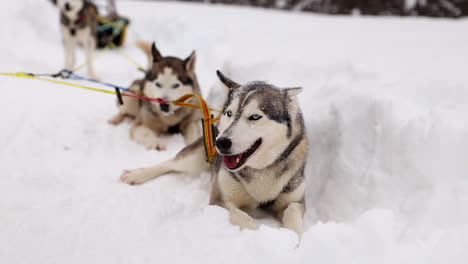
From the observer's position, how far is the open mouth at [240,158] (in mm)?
1848

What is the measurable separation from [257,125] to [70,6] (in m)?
4.30

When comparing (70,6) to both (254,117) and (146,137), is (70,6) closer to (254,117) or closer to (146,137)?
(146,137)

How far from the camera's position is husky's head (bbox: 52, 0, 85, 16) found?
5.09 meters

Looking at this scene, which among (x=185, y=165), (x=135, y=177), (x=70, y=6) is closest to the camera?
(x=135, y=177)

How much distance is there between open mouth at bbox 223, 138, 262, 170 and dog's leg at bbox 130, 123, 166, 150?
1.57 meters

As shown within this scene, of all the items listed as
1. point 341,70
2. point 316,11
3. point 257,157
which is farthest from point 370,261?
point 316,11

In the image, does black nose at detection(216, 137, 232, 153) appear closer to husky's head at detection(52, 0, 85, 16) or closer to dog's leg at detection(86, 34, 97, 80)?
dog's leg at detection(86, 34, 97, 80)

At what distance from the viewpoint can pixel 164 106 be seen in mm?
3281

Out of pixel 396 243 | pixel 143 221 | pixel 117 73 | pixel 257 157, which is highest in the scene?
pixel 257 157

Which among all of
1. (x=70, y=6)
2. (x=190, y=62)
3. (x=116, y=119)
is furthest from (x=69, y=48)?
(x=190, y=62)

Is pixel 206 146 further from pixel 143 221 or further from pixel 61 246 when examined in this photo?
pixel 61 246

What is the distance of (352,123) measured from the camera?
2.70m

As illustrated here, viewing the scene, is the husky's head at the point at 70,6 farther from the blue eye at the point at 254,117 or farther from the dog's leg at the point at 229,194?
the blue eye at the point at 254,117

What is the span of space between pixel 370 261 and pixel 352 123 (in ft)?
4.39
